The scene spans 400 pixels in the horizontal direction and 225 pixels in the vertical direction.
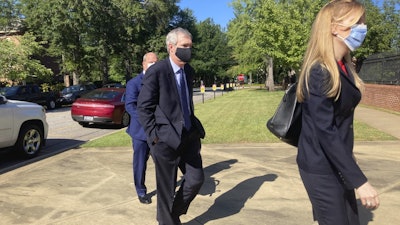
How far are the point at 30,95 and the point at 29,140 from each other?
1601cm

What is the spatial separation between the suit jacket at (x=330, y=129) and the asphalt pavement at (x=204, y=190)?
2.03 m

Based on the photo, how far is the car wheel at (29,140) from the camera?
25.7 ft

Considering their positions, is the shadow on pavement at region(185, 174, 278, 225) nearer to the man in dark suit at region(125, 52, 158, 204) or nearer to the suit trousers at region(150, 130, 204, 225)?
the suit trousers at region(150, 130, 204, 225)

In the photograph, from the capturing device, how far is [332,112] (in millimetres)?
2172

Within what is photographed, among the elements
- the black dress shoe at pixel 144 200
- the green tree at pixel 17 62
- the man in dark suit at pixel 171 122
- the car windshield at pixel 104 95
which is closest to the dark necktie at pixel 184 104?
the man in dark suit at pixel 171 122

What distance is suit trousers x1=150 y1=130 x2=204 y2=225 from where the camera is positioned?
3.67 meters

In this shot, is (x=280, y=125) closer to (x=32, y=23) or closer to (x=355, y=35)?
(x=355, y=35)

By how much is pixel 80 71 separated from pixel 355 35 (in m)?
41.7

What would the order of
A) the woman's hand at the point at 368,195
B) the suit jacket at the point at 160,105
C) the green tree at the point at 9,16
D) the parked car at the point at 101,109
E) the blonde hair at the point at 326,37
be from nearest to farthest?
the woman's hand at the point at 368,195 → the blonde hair at the point at 326,37 → the suit jacket at the point at 160,105 → the parked car at the point at 101,109 → the green tree at the point at 9,16

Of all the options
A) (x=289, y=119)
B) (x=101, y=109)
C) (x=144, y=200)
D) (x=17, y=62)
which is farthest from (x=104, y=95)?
(x=289, y=119)

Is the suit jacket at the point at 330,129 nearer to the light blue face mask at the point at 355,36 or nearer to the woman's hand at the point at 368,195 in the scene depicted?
the woman's hand at the point at 368,195

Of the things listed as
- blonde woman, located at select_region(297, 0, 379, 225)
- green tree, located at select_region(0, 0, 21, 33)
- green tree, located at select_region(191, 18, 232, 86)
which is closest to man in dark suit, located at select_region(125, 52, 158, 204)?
blonde woman, located at select_region(297, 0, 379, 225)

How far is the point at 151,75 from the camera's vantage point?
11.8 feet

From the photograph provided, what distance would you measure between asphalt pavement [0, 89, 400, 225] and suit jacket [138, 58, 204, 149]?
1.25 meters
